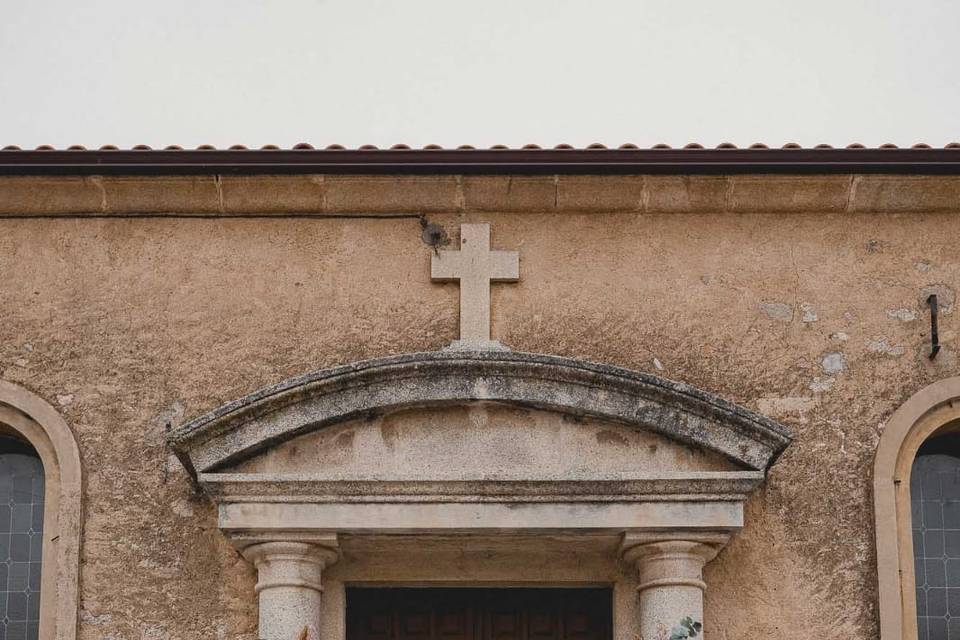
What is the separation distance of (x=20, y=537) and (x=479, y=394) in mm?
2495

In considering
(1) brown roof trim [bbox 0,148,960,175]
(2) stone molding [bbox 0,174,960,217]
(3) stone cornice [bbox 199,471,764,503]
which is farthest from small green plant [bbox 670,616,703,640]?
(1) brown roof trim [bbox 0,148,960,175]

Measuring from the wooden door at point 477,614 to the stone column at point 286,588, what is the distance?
22.1 inches

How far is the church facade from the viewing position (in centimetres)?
707

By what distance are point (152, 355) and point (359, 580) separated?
1523 mm

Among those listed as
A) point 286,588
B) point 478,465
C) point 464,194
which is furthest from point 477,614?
point 464,194

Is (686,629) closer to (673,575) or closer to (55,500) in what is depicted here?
(673,575)

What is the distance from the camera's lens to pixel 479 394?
7172 mm

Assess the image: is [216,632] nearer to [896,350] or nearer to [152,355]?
[152,355]

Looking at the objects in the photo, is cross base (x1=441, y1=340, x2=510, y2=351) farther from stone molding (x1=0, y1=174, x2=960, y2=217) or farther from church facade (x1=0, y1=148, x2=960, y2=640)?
stone molding (x1=0, y1=174, x2=960, y2=217)

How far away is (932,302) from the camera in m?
7.66

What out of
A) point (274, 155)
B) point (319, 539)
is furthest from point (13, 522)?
point (274, 155)

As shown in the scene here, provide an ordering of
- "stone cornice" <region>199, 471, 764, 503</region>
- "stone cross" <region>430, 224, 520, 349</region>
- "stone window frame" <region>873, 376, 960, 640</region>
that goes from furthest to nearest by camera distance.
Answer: "stone cross" <region>430, 224, 520, 349</region> → "stone window frame" <region>873, 376, 960, 640</region> → "stone cornice" <region>199, 471, 764, 503</region>

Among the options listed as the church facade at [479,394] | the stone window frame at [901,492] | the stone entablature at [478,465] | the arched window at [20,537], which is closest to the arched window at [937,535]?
the church facade at [479,394]

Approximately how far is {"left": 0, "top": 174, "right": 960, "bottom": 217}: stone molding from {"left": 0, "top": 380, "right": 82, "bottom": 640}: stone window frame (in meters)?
1.04
